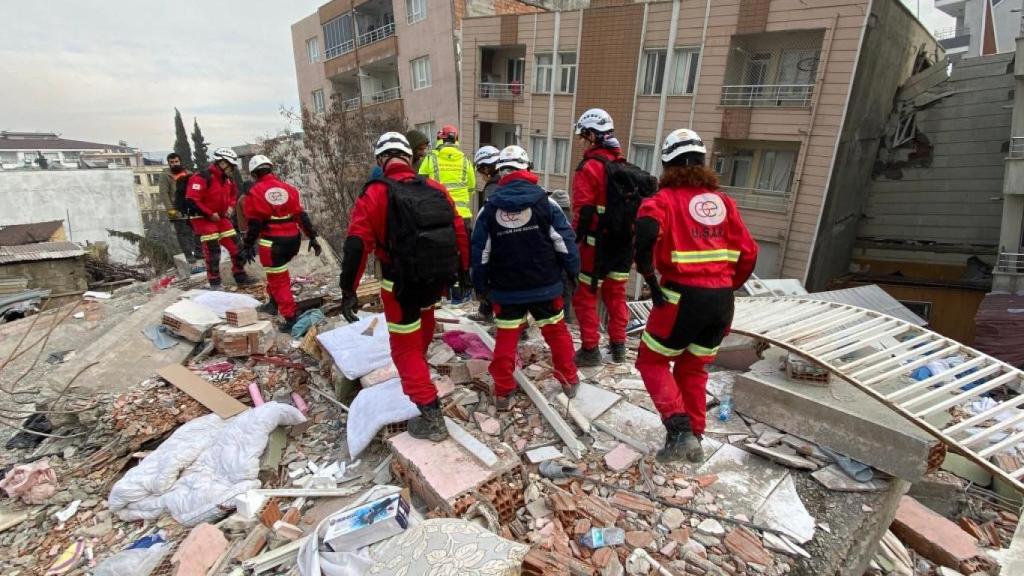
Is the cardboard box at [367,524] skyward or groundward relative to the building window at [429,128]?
groundward

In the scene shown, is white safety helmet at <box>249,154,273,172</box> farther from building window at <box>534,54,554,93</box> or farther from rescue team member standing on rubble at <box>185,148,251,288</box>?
building window at <box>534,54,554,93</box>

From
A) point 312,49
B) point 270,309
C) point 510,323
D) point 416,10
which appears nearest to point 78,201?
point 312,49

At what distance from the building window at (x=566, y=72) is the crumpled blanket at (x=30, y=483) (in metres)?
16.2

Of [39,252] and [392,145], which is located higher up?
[392,145]

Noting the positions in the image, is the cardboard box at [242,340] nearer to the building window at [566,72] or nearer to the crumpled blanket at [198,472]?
the crumpled blanket at [198,472]

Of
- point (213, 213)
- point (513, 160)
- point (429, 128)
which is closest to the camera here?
point (513, 160)

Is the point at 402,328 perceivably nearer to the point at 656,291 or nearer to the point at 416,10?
the point at 656,291

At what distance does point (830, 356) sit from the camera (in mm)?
3502

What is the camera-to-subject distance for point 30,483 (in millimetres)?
3391

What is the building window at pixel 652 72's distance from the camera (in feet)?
47.6

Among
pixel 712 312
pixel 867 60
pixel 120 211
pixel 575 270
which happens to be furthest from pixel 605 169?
pixel 120 211

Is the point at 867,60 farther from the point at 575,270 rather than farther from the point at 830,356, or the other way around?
the point at 575,270

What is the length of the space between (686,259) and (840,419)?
1.62m

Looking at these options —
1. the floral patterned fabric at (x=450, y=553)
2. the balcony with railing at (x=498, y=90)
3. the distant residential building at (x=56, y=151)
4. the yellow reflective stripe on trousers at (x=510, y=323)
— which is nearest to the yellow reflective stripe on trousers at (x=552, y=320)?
the yellow reflective stripe on trousers at (x=510, y=323)
